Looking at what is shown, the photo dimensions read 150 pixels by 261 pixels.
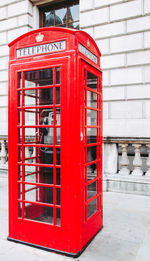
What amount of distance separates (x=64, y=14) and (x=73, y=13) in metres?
0.32

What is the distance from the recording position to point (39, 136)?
3.12 metres

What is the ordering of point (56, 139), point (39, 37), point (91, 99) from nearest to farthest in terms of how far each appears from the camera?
1. point (56, 139)
2. point (39, 37)
3. point (91, 99)

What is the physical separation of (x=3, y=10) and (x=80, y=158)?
8.07 m

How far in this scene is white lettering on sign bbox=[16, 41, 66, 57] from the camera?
8.26 ft

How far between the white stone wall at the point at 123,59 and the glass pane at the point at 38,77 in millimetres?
4119

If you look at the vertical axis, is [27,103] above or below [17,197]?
above

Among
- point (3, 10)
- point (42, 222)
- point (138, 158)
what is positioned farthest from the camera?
point (3, 10)

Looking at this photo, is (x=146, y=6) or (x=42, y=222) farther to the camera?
(x=146, y=6)

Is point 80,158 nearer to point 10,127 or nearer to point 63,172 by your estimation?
point 63,172

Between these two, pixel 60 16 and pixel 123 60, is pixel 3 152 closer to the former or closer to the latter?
pixel 123 60

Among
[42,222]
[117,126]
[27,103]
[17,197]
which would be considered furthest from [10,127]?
[117,126]

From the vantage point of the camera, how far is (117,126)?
6.64 metres

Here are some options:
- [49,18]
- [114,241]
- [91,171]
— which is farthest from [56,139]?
[49,18]

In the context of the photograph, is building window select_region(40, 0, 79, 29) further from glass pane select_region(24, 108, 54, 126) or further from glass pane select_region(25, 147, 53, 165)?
glass pane select_region(25, 147, 53, 165)
